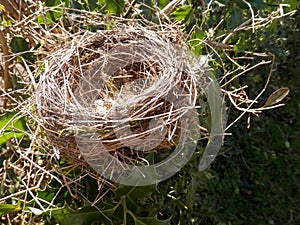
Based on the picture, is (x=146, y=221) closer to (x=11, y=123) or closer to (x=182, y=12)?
(x=11, y=123)

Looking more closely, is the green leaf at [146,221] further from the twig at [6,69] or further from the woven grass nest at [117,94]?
the twig at [6,69]

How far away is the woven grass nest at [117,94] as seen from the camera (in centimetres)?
89

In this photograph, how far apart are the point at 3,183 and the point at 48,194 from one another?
0.57 ft

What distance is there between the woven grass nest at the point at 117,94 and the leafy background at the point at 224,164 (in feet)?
0.27

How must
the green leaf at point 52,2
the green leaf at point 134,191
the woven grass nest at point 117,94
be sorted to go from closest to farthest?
1. the woven grass nest at point 117,94
2. the green leaf at point 134,191
3. the green leaf at point 52,2

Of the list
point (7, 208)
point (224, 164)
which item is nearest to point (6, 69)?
point (7, 208)

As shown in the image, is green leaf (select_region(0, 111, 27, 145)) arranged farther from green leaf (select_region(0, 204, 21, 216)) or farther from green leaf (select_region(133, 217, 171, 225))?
green leaf (select_region(133, 217, 171, 225))

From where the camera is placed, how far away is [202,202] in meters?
2.04

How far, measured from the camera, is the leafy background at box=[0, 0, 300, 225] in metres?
1.05

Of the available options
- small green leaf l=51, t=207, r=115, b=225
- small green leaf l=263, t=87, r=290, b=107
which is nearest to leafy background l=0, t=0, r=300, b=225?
small green leaf l=51, t=207, r=115, b=225

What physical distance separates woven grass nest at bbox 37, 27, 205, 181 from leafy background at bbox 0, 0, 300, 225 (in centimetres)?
8

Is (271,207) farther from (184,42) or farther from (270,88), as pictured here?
(184,42)

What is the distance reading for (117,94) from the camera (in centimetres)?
97

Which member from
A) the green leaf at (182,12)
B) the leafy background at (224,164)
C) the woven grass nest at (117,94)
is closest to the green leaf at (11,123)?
the leafy background at (224,164)
